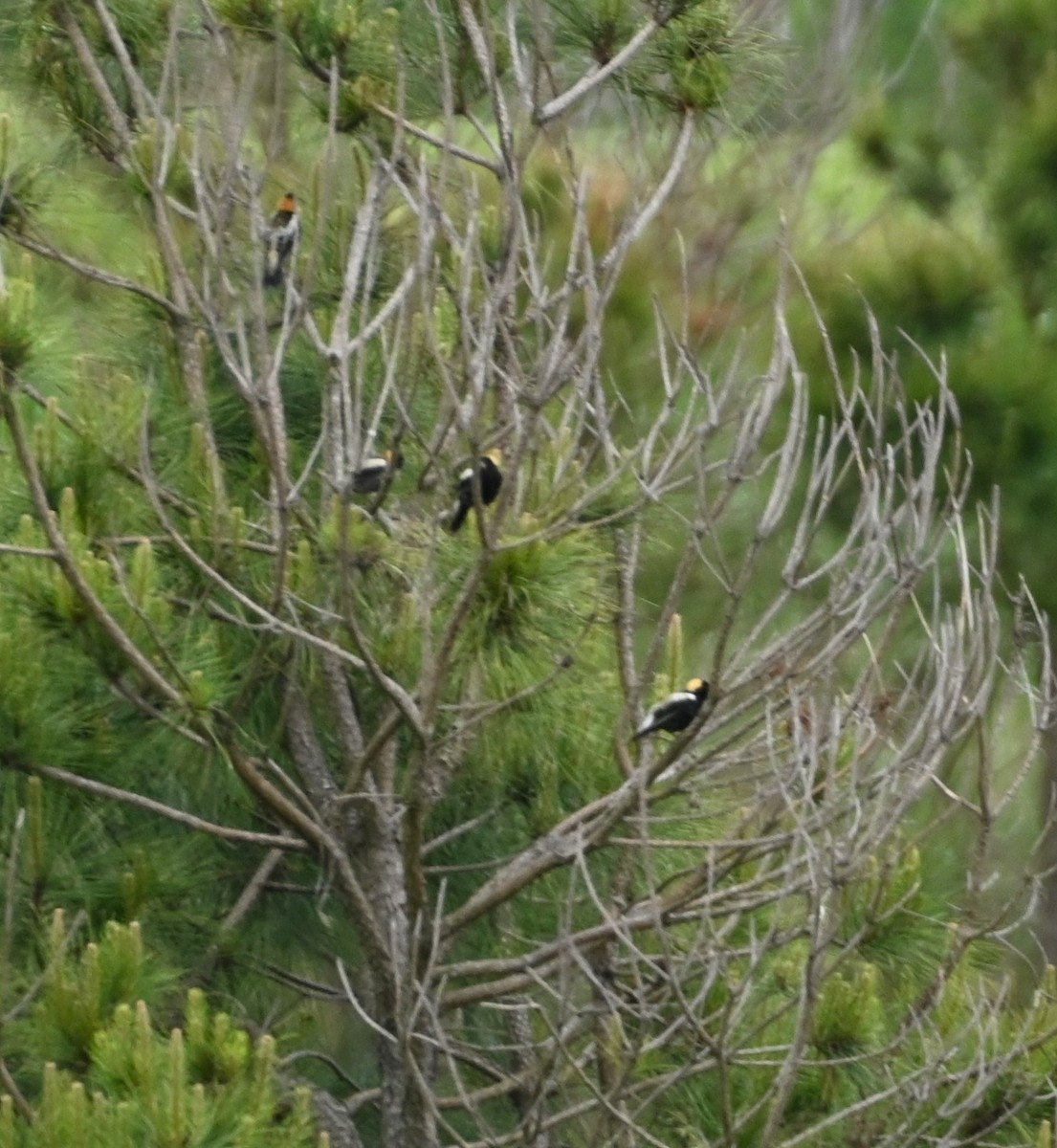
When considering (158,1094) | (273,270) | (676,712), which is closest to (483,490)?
(676,712)

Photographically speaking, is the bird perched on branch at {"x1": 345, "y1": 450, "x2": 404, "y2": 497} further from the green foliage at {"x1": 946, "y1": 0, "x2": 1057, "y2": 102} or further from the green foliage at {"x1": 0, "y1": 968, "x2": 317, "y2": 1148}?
the green foliage at {"x1": 946, "y1": 0, "x2": 1057, "y2": 102}

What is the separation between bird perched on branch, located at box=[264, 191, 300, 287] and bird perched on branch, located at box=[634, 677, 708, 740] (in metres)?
0.93

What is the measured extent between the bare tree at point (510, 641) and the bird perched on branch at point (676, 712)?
0.13 feet

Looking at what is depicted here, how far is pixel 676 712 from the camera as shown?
323cm

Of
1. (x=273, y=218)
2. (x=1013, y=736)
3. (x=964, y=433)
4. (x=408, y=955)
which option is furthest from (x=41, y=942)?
(x=1013, y=736)

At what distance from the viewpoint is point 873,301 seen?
602 centimetres

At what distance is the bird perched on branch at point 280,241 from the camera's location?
3324mm

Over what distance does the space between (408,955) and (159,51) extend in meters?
1.66

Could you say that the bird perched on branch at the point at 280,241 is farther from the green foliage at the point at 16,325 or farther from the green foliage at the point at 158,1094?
the green foliage at the point at 158,1094

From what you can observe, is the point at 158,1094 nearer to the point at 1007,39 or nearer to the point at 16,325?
the point at 16,325

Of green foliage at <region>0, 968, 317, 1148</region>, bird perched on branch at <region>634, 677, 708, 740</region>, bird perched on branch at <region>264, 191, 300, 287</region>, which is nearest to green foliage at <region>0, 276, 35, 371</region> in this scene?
bird perched on branch at <region>264, 191, 300, 287</region>

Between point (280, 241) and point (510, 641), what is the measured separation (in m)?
0.96

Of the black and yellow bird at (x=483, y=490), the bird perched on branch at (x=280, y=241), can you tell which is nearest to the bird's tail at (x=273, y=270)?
the bird perched on branch at (x=280, y=241)

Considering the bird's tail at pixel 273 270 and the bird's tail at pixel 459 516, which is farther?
the bird's tail at pixel 273 270
